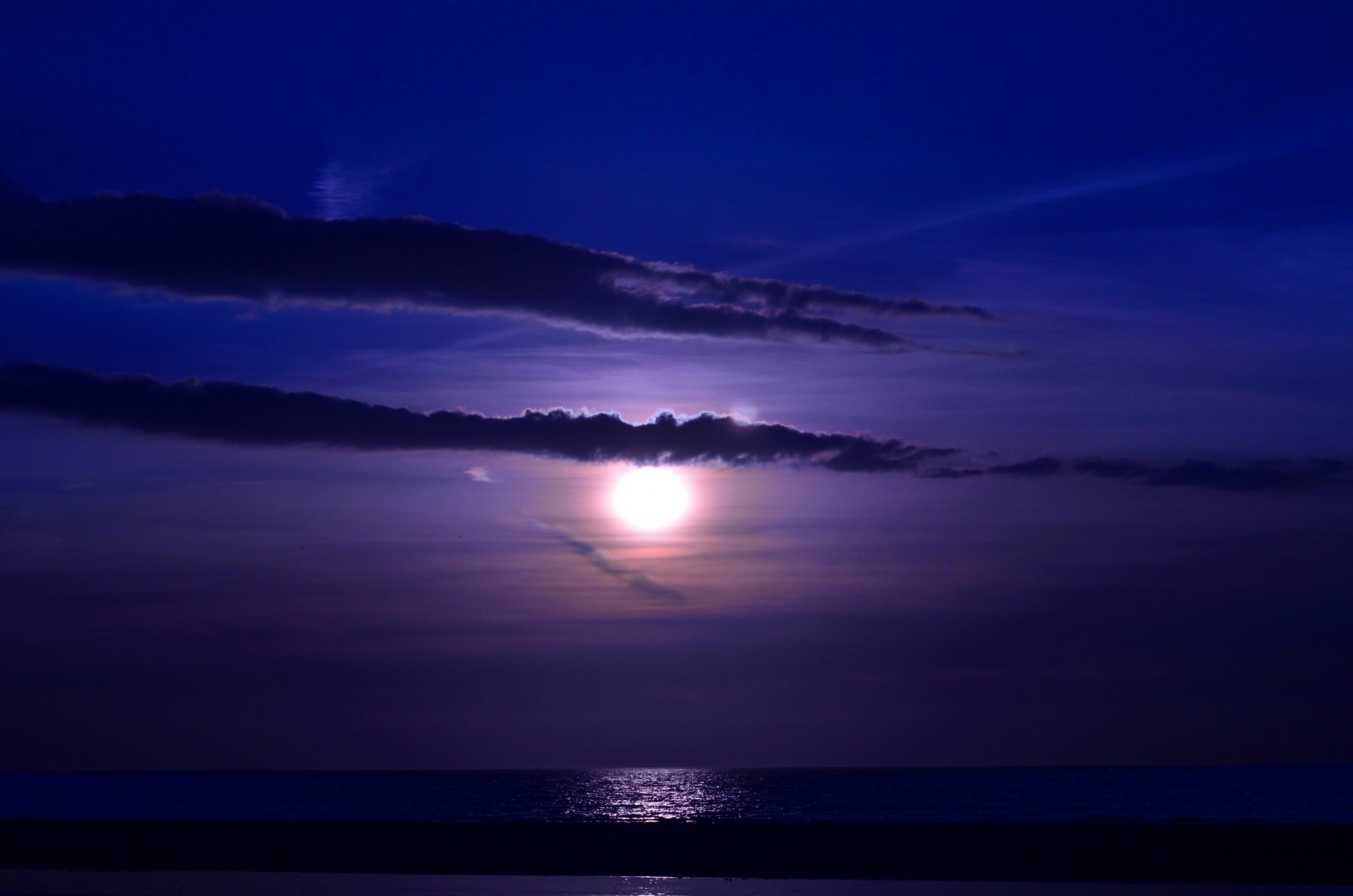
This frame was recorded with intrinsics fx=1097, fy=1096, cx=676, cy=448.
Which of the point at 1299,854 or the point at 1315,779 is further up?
the point at 1299,854

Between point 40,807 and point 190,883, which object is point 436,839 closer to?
point 190,883

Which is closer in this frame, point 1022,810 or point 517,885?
point 517,885

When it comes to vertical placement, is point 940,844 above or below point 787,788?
above

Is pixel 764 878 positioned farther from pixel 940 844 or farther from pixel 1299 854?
pixel 1299 854

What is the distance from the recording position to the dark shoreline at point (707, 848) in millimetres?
24047

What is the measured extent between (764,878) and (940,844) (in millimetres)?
4382

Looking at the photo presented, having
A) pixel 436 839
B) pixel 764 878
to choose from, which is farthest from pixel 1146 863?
pixel 436 839

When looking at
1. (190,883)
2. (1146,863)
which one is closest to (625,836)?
(190,883)

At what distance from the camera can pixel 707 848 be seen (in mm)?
25031

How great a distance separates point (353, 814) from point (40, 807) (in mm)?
8458

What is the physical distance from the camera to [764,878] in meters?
23.9

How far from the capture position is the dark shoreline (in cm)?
2405

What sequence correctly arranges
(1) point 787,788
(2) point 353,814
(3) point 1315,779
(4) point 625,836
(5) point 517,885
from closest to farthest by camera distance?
(5) point 517,885
(4) point 625,836
(2) point 353,814
(1) point 787,788
(3) point 1315,779

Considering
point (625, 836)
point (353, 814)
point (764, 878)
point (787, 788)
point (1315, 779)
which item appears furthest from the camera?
point (1315, 779)
